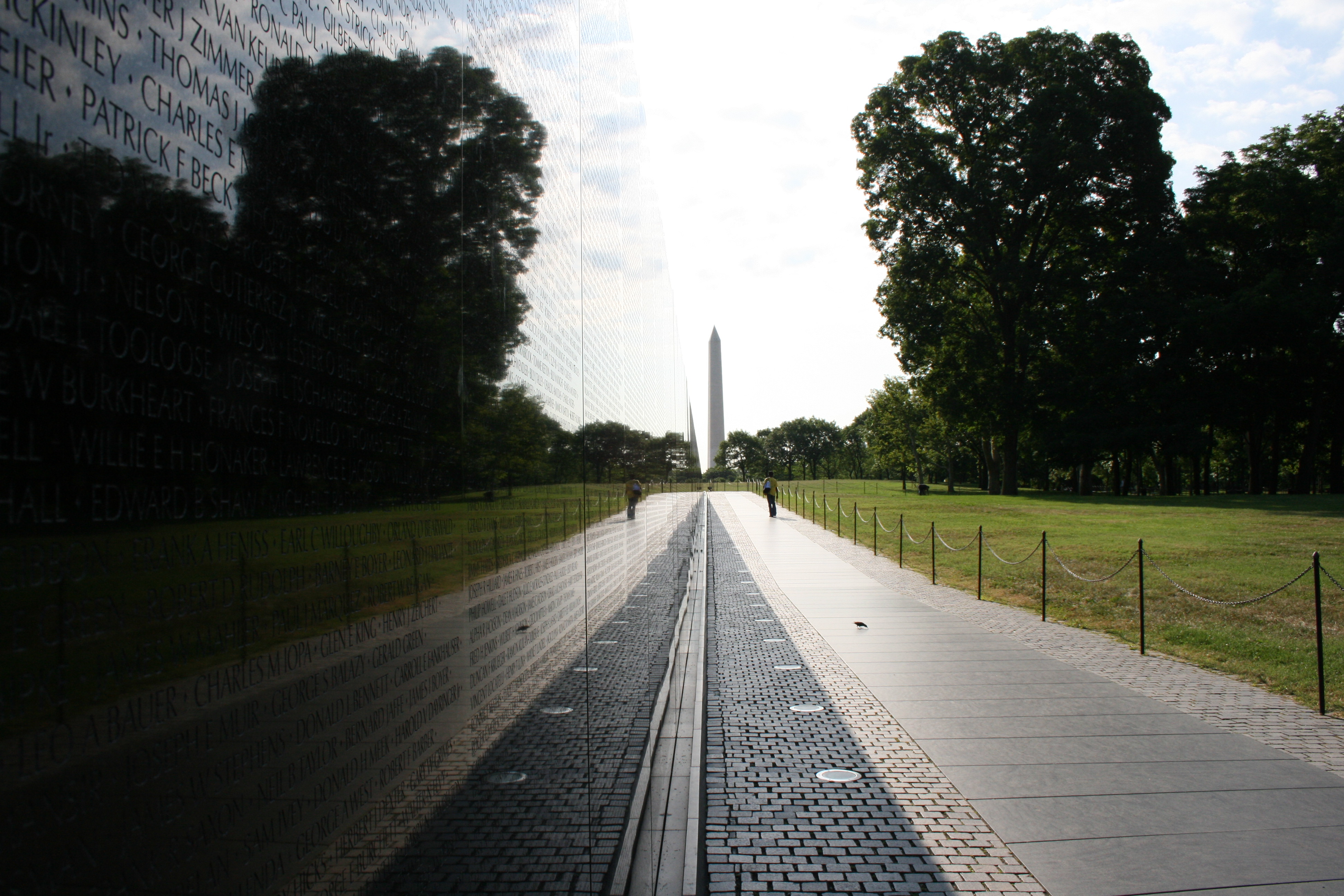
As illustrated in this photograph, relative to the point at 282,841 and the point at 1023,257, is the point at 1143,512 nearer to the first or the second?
the point at 1023,257

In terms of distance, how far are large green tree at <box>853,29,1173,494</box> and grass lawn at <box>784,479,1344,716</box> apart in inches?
370

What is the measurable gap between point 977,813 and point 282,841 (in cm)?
446

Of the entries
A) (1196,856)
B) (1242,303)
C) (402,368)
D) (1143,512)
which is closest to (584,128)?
(402,368)

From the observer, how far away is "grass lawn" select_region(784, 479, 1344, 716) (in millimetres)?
8570

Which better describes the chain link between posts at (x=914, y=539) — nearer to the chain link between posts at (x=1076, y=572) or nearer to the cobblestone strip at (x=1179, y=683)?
the chain link between posts at (x=1076, y=572)

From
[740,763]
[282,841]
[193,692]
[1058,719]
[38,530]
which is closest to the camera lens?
[38,530]

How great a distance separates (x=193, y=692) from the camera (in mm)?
766

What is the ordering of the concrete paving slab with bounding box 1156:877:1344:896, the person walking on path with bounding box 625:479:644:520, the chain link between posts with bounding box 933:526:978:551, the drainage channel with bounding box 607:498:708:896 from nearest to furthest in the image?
1. the drainage channel with bounding box 607:498:708:896
2. the concrete paving slab with bounding box 1156:877:1344:896
3. the person walking on path with bounding box 625:479:644:520
4. the chain link between posts with bounding box 933:526:978:551

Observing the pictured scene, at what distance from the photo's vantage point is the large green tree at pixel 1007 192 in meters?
35.7

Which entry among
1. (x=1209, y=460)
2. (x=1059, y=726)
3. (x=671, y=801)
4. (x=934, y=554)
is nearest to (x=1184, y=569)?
(x=934, y=554)

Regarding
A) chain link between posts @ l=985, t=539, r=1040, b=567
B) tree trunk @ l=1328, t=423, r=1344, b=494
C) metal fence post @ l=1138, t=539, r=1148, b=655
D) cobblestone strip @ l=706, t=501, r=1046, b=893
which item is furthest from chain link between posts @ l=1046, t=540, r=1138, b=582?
tree trunk @ l=1328, t=423, r=1344, b=494

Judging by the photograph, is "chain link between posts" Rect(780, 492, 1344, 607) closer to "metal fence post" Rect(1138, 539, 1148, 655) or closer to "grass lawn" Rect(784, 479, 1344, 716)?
"grass lawn" Rect(784, 479, 1344, 716)

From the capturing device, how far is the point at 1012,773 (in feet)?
16.5

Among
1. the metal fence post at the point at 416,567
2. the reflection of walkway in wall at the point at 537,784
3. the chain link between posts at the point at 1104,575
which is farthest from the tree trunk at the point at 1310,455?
the metal fence post at the point at 416,567
